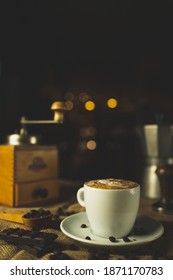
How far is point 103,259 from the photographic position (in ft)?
1.92

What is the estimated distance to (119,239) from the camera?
0.67m

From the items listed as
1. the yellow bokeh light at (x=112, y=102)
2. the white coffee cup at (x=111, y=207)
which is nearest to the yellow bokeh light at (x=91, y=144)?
the yellow bokeh light at (x=112, y=102)

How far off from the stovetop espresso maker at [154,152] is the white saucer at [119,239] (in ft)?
1.43

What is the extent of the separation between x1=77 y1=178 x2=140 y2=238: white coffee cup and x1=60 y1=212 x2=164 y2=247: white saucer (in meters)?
0.02

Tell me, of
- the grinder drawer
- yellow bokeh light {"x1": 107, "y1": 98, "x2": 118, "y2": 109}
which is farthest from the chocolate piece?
yellow bokeh light {"x1": 107, "y1": 98, "x2": 118, "y2": 109}

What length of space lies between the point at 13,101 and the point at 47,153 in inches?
47.8

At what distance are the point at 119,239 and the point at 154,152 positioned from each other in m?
0.63

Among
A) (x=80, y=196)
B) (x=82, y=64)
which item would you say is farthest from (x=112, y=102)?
(x=80, y=196)

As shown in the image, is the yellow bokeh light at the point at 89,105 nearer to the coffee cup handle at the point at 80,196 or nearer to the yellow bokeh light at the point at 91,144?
the yellow bokeh light at the point at 91,144

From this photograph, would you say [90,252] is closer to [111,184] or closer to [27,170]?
[111,184]

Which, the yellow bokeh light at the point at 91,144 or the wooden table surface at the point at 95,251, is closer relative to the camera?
the wooden table surface at the point at 95,251

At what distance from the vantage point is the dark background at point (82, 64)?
191 centimetres
